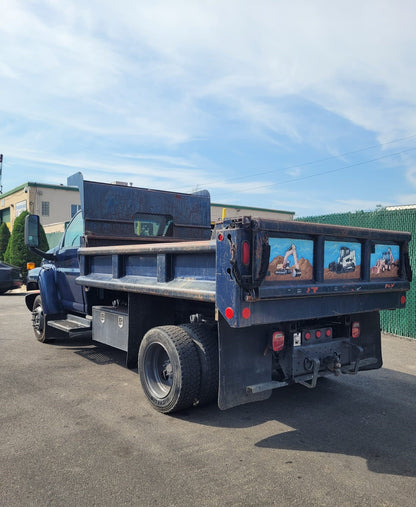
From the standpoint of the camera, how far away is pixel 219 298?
12.0 ft

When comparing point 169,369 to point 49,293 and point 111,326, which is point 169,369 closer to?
point 111,326

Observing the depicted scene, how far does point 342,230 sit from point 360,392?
2.21 meters

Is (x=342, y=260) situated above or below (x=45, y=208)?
below

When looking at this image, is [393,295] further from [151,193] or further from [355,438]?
[151,193]

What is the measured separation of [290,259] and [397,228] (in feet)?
17.9

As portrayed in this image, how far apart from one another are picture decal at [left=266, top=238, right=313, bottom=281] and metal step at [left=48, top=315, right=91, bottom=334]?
3.48 meters

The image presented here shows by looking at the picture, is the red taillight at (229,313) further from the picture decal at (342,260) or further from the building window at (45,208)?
the building window at (45,208)

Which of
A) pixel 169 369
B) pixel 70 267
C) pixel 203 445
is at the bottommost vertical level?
pixel 203 445

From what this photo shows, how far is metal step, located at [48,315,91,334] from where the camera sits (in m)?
6.25

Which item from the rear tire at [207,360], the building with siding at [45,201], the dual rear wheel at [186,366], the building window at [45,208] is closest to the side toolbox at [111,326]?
the dual rear wheel at [186,366]

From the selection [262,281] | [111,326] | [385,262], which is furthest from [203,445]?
[385,262]

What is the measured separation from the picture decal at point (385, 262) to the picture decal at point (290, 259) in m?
1.01

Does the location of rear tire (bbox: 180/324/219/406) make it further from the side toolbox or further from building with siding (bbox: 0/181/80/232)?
building with siding (bbox: 0/181/80/232)

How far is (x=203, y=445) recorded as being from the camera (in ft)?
12.4
